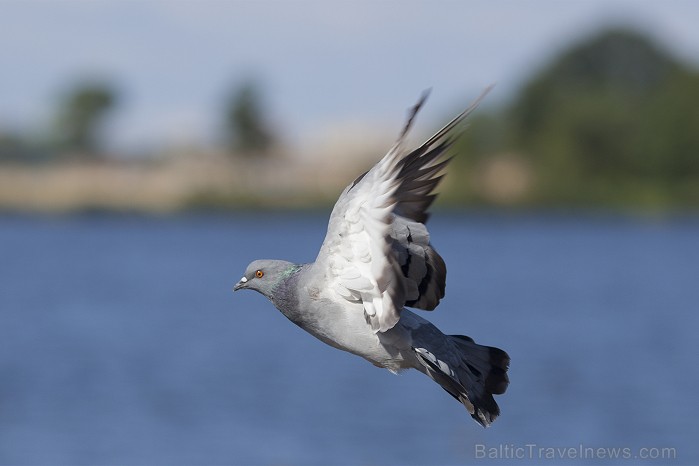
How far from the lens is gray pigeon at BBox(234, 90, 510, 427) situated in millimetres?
7031

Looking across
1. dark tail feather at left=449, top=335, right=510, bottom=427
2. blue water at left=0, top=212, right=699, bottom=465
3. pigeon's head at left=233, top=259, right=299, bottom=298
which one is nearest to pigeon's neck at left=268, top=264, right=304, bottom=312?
pigeon's head at left=233, top=259, right=299, bottom=298

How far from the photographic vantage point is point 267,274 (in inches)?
306

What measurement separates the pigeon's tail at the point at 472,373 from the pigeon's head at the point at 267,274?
966 millimetres

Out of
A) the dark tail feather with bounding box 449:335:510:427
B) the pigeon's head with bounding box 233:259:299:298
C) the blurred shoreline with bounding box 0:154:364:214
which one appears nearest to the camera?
the pigeon's head with bounding box 233:259:299:298

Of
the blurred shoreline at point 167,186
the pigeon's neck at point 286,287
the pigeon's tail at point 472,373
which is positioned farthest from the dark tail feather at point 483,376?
the blurred shoreline at point 167,186

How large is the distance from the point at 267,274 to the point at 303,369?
27287 mm

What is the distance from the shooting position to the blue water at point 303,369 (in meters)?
25.5

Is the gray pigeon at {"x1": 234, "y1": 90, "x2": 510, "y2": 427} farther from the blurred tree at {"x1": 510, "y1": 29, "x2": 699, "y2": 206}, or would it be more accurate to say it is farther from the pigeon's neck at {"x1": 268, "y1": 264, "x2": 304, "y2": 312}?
the blurred tree at {"x1": 510, "y1": 29, "x2": 699, "y2": 206}

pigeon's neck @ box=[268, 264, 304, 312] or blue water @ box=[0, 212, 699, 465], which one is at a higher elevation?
blue water @ box=[0, 212, 699, 465]

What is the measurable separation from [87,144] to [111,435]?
74858 millimetres

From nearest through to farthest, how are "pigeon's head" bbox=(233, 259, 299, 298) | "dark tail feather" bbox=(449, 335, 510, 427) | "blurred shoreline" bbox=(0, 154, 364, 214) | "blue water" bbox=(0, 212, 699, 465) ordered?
"pigeon's head" bbox=(233, 259, 299, 298)
"dark tail feather" bbox=(449, 335, 510, 427)
"blue water" bbox=(0, 212, 699, 465)
"blurred shoreline" bbox=(0, 154, 364, 214)

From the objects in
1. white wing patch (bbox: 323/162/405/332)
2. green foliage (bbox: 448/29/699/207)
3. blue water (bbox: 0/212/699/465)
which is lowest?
white wing patch (bbox: 323/162/405/332)

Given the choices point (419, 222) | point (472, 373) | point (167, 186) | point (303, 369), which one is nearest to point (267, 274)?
point (419, 222)

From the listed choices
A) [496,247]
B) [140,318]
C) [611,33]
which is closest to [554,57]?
[611,33]
